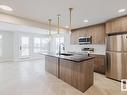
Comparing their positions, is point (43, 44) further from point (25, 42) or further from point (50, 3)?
point (50, 3)

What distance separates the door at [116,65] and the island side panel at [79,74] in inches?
44.6

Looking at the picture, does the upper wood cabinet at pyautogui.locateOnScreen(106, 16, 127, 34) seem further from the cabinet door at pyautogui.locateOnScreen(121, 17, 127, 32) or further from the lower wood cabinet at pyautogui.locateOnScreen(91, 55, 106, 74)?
the lower wood cabinet at pyautogui.locateOnScreen(91, 55, 106, 74)

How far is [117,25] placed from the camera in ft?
12.0

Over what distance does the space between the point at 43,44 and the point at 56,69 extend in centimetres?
572

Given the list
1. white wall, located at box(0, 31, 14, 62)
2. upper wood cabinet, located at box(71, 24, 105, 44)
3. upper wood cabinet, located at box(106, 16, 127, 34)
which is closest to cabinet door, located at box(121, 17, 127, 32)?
upper wood cabinet, located at box(106, 16, 127, 34)

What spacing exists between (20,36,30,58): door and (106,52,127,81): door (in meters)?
6.64

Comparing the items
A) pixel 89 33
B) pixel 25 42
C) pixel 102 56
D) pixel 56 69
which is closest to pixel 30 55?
pixel 25 42

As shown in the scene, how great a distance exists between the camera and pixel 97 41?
4836 mm

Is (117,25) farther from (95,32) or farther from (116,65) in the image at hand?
(116,65)

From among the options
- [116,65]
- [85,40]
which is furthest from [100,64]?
[85,40]

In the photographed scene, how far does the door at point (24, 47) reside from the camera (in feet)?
26.0

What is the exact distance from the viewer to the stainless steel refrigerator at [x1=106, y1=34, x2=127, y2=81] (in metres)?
3.42

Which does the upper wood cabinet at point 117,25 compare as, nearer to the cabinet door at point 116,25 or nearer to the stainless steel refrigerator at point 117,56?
the cabinet door at point 116,25

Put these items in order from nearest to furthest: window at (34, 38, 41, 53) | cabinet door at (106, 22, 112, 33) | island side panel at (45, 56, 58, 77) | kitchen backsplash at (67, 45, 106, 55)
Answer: cabinet door at (106, 22, 112, 33), island side panel at (45, 56, 58, 77), kitchen backsplash at (67, 45, 106, 55), window at (34, 38, 41, 53)
